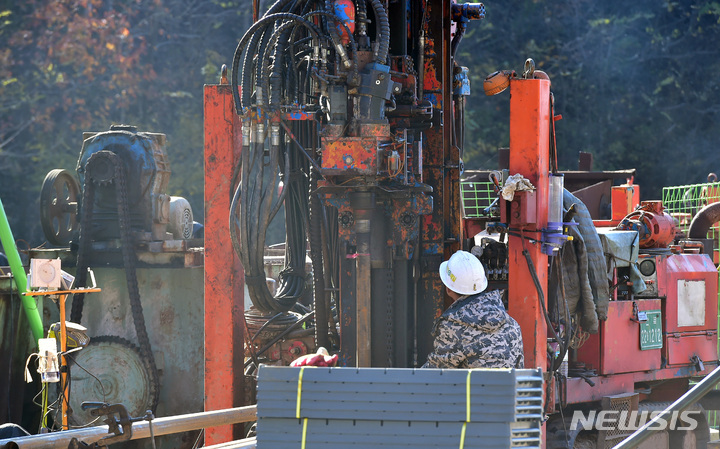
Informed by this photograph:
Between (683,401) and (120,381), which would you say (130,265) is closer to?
(120,381)

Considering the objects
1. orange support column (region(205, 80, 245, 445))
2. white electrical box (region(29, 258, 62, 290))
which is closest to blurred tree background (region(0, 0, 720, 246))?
orange support column (region(205, 80, 245, 445))

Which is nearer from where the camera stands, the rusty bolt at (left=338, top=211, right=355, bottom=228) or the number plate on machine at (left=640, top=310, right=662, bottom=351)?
the rusty bolt at (left=338, top=211, right=355, bottom=228)

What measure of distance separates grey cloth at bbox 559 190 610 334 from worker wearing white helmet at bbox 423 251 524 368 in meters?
1.86

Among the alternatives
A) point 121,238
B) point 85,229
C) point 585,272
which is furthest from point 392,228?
point 85,229

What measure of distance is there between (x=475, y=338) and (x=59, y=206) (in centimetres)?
599

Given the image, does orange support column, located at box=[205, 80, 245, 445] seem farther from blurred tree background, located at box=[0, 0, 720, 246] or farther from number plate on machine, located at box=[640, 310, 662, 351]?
blurred tree background, located at box=[0, 0, 720, 246]

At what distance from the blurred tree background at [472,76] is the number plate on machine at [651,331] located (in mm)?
16571

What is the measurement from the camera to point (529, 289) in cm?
713

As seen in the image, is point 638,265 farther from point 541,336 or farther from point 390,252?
point 390,252

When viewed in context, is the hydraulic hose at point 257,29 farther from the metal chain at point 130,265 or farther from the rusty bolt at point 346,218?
the metal chain at point 130,265

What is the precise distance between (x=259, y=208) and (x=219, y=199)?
39.2 inches

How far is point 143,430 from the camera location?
6.02 m

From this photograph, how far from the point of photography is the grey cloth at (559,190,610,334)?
7.86m

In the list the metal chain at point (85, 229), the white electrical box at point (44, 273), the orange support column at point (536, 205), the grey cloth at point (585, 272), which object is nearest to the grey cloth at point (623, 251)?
the grey cloth at point (585, 272)
